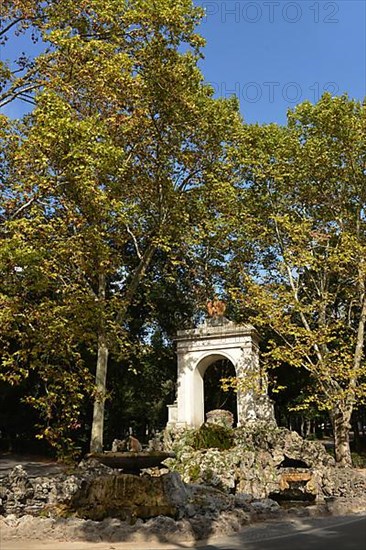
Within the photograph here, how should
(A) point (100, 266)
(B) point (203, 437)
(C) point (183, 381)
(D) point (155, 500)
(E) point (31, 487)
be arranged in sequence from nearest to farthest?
(D) point (155, 500) < (E) point (31, 487) < (A) point (100, 266) < (B) point (203, 437) < (C) point (183, 381)

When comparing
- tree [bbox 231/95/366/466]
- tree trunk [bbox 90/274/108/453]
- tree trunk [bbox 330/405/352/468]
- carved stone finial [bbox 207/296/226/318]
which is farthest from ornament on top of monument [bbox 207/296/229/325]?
tree trunk [bbox 330/405/352/468]

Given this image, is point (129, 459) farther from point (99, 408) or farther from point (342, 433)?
point (342, 433)

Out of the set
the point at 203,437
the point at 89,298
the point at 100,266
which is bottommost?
the point at 203,437

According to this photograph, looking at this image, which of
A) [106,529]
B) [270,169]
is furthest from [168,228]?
[106,529]

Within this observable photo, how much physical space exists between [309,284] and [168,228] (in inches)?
326

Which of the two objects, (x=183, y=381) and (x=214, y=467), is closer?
(x=214, y=467)

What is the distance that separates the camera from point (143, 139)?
18.9 meters

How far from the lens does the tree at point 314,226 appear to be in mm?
18344

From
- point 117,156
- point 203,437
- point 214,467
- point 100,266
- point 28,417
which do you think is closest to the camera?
point 117,156

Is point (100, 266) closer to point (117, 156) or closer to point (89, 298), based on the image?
point (89, 298)

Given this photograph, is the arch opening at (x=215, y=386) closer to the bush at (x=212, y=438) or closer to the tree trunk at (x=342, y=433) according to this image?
the tree trunk at (x=342, y=433)

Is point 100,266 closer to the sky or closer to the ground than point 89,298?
closer to the sky

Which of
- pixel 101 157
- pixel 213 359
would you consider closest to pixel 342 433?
pixel 213 359

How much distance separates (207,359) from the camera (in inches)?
835
